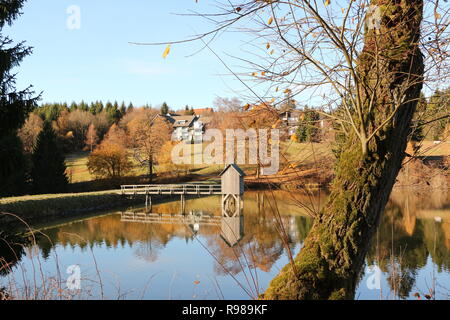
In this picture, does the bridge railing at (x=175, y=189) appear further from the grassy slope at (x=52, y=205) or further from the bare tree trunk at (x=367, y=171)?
the bare tree trunk at (x=367, y=171)

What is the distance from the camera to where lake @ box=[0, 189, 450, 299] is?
21.2ft

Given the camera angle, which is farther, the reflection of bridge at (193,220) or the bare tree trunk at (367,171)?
the reflection of bridge at (193,220)

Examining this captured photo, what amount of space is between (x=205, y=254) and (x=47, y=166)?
55.5ft

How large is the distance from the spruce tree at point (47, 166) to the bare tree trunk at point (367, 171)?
941 inches

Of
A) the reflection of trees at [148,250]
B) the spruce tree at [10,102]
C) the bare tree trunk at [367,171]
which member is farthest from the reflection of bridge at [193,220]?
the bare tree trunk at [367,171]

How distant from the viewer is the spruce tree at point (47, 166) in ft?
74.3

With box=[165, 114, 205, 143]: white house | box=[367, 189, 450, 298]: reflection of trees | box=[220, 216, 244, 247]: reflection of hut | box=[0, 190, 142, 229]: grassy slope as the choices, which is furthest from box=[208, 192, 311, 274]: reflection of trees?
box=[165, 114, 205, 143]: white house

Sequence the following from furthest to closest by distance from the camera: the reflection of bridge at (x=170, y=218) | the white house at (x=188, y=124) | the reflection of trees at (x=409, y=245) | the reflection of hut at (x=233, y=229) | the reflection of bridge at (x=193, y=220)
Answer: the white house at (x=188, y=124)
the reflection of bridge at (x=170, y=218)
the reflection of bridge at (x=193, y=220)
the reflection of hut at (x=233, y=229)
the reflection of trees at (x=409, y=245)

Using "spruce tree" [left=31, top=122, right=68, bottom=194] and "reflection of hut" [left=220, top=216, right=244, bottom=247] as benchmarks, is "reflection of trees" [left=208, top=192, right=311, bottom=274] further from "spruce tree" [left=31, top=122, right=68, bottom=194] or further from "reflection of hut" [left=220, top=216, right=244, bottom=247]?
"spruce tree" [left=31, top=122, right=68, bottom=194]

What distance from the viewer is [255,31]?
2.07 meters

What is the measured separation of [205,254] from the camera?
10141 millimetres

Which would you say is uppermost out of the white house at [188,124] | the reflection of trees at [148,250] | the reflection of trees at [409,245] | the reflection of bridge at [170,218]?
the white house at [188,124]

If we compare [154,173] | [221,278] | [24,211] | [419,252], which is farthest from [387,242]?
[154,173]

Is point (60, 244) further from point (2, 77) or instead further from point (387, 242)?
point (387, 242)
